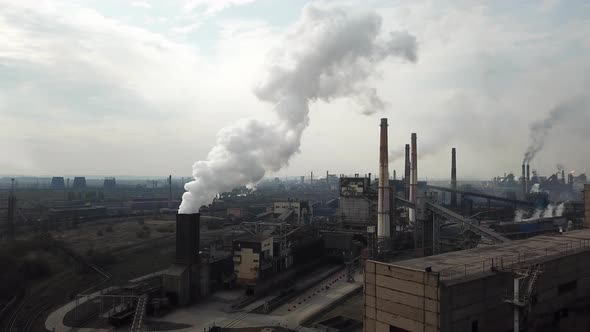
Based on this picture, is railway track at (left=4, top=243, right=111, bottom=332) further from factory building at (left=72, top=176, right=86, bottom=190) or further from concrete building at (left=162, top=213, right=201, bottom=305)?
factory building at (left=72, top=176, right=86, bottom=190)

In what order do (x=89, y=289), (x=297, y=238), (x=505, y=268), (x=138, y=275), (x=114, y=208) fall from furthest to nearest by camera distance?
(x=114, y=208)
(x=297, y=238)
(x=138, y=275)
(x=89, y=289)
(x=505, y=268)

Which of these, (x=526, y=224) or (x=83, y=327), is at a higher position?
(x=526, y=224)

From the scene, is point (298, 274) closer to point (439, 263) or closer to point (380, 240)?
point (380, 240)

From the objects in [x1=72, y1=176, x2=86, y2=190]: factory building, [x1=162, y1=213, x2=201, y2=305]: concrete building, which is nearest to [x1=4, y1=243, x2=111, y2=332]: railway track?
[x1=162, y1=213, x2=201, y2=305]: concrete building

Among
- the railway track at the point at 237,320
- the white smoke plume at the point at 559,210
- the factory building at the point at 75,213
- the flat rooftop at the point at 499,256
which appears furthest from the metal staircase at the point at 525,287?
the factory building at the point at 75,213

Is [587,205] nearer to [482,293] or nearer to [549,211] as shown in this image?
[482,293]

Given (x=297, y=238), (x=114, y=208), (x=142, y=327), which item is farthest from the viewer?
(x=114, y=208)

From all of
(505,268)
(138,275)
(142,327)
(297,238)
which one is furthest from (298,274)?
(505,268)

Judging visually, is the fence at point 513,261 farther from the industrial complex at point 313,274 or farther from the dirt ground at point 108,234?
the dirt ground at point 108,234
